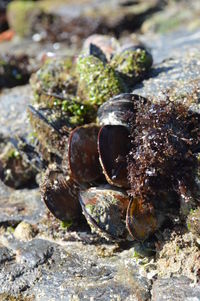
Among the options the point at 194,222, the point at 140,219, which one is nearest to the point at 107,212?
the point at 140,219

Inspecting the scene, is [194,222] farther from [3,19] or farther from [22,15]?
[3,19]

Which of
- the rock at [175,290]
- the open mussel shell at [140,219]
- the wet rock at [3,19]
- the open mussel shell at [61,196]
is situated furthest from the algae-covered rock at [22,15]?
the rock at [175,290]

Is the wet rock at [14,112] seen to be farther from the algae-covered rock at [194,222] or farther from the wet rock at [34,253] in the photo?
the algae-covered rock at [194,222]

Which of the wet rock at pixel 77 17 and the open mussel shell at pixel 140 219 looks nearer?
the open mussel shell at pixel 140 219

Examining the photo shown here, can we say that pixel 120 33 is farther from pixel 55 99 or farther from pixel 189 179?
pixel 189 179

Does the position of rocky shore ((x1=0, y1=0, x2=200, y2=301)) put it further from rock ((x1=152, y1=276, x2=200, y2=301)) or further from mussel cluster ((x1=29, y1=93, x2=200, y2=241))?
mussel cluster ((x1=29, y1=93, x2=200, y2=241))

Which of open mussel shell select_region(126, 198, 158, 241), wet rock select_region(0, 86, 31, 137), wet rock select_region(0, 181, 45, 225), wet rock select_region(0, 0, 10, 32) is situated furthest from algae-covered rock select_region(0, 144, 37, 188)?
wet rock select_region(0, 0, 10, 32)
